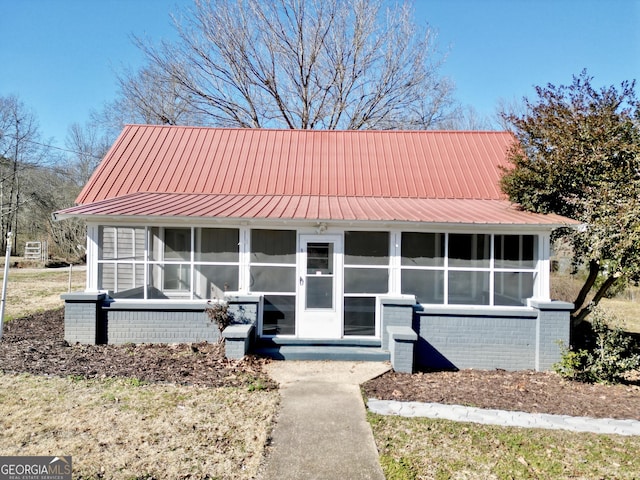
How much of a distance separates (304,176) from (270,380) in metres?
6.02

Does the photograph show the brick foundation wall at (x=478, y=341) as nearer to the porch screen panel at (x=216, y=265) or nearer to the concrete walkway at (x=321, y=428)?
the concrete walkway at (x=321, y=428)

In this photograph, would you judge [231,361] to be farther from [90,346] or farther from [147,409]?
[90,346]

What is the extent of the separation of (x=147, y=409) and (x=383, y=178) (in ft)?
26.2

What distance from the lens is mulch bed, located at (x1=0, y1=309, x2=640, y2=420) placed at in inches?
245

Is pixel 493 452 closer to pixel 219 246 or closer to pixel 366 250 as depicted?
pixel 366 250

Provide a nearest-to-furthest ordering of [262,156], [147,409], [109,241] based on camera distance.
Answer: [147,409]
[109,241]
[262,156]

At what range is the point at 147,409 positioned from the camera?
5418 millimetres

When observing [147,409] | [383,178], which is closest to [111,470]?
[147,409]

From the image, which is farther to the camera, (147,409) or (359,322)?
(359,322)

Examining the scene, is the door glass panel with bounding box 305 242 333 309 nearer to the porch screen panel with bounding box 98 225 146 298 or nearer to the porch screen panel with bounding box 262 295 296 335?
the porch screen panel with bounding box 262 295 296 335

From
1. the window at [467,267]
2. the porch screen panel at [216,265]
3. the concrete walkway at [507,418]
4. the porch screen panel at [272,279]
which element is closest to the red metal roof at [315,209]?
the window at [467,267]

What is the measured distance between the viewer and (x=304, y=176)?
1127cm

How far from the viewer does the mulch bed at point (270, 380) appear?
623 cm

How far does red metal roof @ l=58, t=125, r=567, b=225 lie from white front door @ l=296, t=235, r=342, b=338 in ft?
2.46
